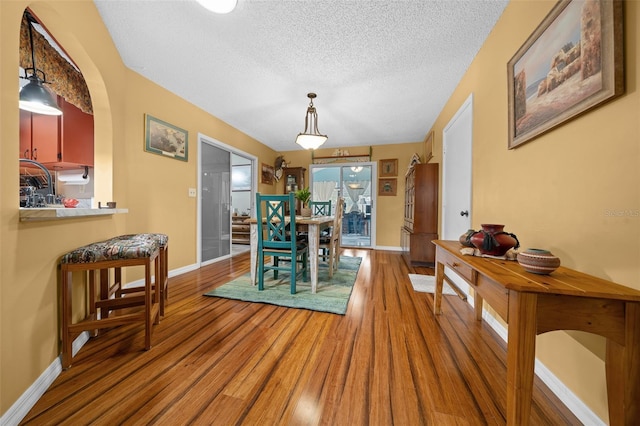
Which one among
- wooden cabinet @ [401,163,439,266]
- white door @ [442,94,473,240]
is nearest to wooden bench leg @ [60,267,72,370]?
white door @ [442,94,473,240]

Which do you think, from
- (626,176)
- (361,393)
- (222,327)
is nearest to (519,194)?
(626,176)

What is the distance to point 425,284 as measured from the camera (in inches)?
106

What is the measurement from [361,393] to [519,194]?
1.59 m

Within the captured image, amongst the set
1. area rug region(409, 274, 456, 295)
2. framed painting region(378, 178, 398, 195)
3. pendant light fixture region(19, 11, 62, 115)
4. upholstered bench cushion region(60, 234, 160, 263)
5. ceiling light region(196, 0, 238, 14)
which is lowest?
area rug region(409, 274, 456, 295)

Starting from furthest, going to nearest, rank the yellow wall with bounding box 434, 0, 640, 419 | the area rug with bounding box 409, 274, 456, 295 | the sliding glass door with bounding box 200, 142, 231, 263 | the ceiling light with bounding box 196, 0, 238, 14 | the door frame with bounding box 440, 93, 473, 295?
the sliding glass door with bounding box 200, 142, 231, 263 → the area rug with bounding box 409, 274, 456, 295 → the door frame with bounding box 440, 93, 473, 295 → the ceiling light with bounding box 196, 0, 238, 14 → the yellow wall with bounding box 434, 0, 640, 419

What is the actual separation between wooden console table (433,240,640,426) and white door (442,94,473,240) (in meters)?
1.70

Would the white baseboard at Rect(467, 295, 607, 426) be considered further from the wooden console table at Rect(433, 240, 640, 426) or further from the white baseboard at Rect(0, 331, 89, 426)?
the white baseboard at Rect(0, 331, 89, 426)

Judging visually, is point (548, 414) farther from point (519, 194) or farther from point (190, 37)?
point (190, 37)

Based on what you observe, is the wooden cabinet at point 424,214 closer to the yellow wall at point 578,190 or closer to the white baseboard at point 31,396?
the yellow wall at point 578,190

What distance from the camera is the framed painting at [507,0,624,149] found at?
2.77ft

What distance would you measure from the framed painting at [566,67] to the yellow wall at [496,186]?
0.14 ft

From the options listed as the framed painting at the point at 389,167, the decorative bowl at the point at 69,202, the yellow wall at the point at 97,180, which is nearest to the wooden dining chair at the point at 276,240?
the yellow wall at the point at 97,180

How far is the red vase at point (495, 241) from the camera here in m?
1.17

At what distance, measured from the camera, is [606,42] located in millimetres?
857
